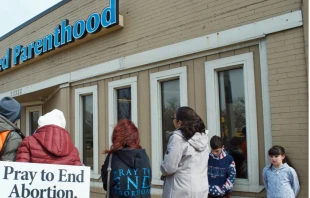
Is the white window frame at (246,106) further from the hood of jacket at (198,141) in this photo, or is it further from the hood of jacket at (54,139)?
the hood of jacket at (54,139)

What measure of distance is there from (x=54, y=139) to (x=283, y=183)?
2.87 meters

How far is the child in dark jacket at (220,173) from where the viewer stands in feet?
15.9

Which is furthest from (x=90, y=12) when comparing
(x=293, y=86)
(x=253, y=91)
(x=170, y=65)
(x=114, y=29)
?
(x=293, y=86)

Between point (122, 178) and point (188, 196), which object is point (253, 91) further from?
point (122, 178)

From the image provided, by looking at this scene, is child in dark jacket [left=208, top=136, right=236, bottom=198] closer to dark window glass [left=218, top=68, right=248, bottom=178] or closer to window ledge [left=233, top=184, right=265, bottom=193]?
window ledge [left=233, top=184, right=265, bottom=193]


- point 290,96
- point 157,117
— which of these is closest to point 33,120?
point 157,117

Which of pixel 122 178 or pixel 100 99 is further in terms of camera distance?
pixel 100 99

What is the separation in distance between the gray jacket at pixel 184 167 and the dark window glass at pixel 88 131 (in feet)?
16.0

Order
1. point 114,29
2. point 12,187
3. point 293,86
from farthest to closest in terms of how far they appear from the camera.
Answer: point 114,29 → point 293,86 → point 12,187

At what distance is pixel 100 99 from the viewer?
311 inches

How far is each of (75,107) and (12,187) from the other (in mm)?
5775

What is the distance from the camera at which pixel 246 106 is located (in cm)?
529

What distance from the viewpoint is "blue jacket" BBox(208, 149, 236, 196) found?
15.9ft

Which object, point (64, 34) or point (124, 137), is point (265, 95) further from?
point (64, 34)
